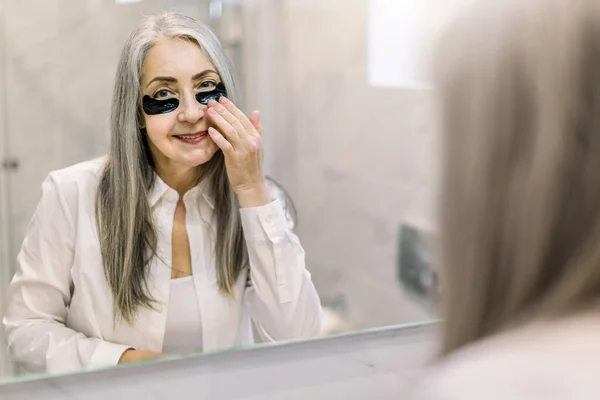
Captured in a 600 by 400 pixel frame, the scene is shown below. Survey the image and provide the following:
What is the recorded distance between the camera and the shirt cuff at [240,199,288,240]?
0.75 metres

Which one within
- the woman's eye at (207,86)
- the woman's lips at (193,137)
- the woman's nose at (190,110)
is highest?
the woman's eye at (207,86)

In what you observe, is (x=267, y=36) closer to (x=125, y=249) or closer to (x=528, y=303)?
(x=125, y=249)

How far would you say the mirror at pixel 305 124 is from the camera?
660 millimetres

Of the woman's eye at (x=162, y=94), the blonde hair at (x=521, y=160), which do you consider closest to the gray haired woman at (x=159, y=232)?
the woman's eye at (x=162, y=94)

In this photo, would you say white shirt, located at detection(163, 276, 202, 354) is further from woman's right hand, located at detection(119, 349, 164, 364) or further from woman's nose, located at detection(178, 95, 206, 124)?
woman's nose, located at detection(178, 95, 206, 124)

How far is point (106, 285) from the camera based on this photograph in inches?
27.7

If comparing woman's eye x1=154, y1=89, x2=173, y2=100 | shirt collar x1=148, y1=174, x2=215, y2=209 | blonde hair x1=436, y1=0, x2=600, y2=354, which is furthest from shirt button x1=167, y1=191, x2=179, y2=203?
blonde hair x1=436, y1=0, x2=600, y2=354

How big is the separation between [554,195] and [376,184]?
41 cm

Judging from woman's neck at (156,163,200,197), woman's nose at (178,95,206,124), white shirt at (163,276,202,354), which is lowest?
white shirt at (163,276,202,354)

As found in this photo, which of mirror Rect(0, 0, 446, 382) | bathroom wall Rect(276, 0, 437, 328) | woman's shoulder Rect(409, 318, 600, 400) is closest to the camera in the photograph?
woman's shoulder Rect(409, 318, 600, 400)

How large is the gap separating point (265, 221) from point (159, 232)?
0.13 meters

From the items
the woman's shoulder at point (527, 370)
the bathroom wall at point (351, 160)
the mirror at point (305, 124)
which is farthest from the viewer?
the bathroom wall at point (351, 160)

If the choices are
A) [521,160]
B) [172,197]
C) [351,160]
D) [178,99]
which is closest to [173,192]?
[172,197]

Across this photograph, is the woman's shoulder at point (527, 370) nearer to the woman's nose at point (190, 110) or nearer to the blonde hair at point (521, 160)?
the blonde hair at point (521, 160)
